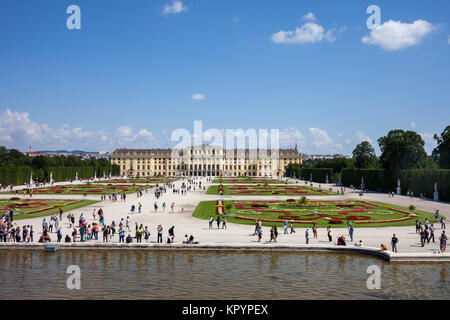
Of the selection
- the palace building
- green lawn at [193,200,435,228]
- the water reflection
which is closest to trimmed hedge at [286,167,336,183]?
the palace building

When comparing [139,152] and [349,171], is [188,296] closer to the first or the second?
[349,171]

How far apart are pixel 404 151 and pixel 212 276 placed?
172 ft

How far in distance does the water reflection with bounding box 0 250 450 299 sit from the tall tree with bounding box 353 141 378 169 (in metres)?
75.6

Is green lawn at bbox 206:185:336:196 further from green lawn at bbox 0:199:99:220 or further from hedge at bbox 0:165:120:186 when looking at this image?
hedge at bbox 0:165:120:186

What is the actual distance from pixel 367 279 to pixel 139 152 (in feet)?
498

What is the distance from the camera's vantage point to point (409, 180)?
→ 177 feet

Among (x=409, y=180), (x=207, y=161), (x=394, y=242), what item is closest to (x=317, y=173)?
(x=409, y=180)

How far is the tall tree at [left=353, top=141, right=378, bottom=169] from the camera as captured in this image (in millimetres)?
89156

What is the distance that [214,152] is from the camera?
511ft

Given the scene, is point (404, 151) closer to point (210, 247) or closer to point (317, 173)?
point (317, 173)
